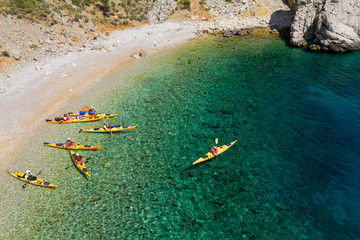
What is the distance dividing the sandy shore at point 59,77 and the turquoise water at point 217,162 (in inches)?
103

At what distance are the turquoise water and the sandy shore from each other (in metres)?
2.61

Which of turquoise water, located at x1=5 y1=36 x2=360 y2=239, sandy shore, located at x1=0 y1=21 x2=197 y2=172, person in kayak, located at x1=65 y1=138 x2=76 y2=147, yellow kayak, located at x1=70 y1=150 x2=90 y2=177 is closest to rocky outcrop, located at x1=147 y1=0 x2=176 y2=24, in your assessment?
sandy shore, located at x1=0 y1=21 x2=197 y2=172

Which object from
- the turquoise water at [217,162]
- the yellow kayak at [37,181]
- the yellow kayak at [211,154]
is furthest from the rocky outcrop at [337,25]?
the yellow kayak at [37,181]

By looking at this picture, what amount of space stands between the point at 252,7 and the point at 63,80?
42.7 m

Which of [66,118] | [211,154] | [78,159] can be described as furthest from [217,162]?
[66,118]

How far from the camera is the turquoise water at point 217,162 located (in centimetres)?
1437

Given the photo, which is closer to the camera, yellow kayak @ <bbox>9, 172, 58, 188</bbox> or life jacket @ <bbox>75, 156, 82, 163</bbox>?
yellow kayak @ <bbox>9, 172, 58, 188</bbox>

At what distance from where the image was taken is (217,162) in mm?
18656

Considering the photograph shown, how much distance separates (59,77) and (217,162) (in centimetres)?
2760

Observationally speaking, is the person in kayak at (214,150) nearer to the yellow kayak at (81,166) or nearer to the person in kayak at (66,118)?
the yellow kayak at (81,166)

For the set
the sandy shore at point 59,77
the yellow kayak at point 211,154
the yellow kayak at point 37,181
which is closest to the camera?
the yellow kayak at point 37,181

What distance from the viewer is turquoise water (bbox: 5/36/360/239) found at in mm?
14367

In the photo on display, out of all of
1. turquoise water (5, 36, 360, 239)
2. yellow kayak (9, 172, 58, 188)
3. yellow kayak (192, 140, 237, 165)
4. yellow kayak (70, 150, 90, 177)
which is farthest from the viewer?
yellow kayak (192, 140, 237, 165)

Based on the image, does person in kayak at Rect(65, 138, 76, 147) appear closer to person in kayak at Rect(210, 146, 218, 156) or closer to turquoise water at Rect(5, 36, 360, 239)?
turquoise water at Rect(5, 36, 360, 239)
